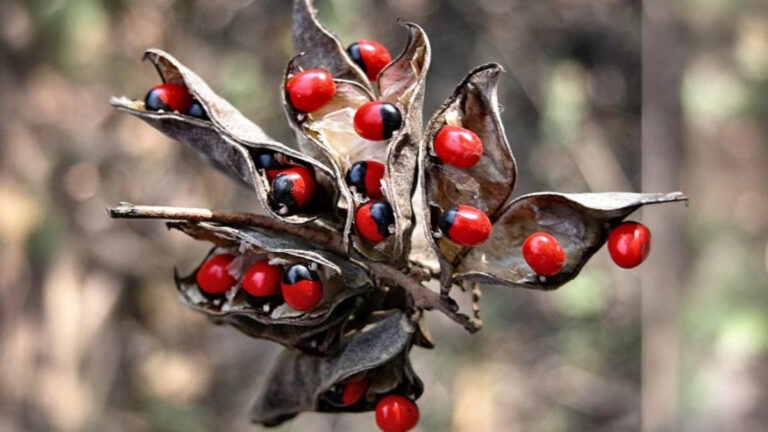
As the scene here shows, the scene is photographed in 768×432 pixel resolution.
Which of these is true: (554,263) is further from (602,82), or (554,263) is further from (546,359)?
(602,82)

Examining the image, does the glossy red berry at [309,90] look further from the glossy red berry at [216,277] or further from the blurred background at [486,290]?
the blurred background at [486,290]

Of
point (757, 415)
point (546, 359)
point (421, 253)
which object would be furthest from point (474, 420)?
point (421, 253)

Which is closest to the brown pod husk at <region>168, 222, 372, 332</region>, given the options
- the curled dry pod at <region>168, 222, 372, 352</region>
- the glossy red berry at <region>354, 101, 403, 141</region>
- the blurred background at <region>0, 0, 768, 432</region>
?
the curled dry pod at <region>168, 222, 372, 352</region>

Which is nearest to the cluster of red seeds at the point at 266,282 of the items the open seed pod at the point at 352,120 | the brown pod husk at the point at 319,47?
the open seed pod at the point at 352,120

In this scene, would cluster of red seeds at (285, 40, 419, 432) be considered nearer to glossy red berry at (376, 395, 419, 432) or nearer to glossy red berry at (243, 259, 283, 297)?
glossy red berry at (376, 395, 419, 432)

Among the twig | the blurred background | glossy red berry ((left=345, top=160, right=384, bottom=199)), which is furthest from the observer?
the blurred background

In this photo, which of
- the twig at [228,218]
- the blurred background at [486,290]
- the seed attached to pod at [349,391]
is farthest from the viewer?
the blurred background at [486,290]

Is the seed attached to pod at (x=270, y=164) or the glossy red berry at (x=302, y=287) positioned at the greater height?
the seed attached to pod at (x=270, y=164)
